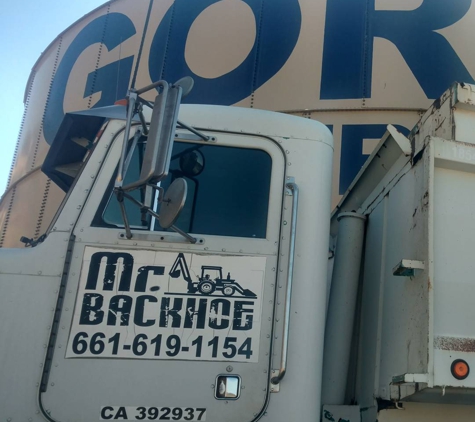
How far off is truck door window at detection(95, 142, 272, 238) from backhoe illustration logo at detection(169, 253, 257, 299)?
7.7 inches

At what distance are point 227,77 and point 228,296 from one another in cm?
478

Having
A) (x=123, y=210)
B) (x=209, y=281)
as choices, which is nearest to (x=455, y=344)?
(x=209, y=281)

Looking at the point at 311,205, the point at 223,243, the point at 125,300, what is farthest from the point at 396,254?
the point at 125,300

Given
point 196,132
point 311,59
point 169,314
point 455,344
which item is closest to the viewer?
point 455,344

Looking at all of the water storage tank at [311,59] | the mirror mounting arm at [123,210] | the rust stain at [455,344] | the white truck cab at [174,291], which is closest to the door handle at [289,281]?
the white truck cab at [174,291]

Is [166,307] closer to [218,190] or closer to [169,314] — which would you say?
[169,314]

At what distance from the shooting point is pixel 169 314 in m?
2.52

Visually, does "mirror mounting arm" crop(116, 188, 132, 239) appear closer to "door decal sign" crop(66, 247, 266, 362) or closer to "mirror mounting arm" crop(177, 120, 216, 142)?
"door decal sign" crop(66, 247, 266, 362)

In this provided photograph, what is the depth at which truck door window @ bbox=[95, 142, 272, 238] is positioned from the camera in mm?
2732

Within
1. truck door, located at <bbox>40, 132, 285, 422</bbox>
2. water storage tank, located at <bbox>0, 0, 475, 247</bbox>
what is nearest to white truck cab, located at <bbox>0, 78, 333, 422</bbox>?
truck door, located at <bbox>40, 132, 285, 422</bbox>

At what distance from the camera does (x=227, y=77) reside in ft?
22.7

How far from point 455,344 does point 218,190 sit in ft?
4.17

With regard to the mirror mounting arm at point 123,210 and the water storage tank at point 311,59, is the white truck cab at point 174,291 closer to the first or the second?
the mirror mounting arm at point 123,210

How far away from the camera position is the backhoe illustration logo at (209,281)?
2570mm
